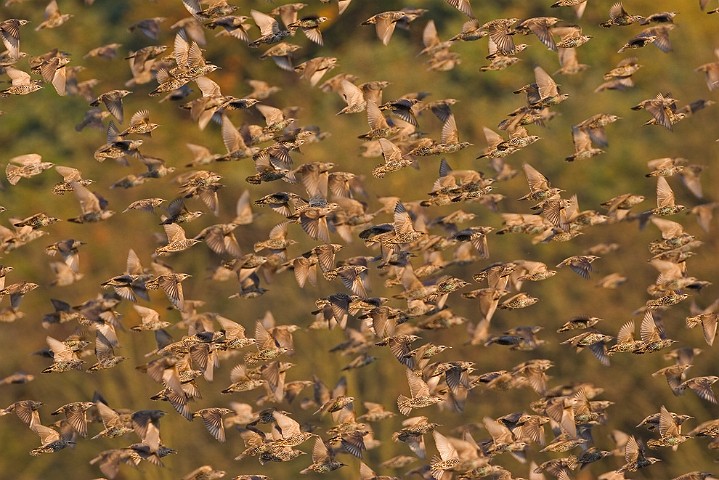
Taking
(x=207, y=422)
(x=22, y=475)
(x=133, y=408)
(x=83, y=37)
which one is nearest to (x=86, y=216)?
(x=207, y=422)

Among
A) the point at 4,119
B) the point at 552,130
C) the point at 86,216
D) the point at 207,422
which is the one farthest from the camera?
the point at 4,119

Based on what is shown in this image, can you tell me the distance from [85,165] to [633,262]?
447 inches

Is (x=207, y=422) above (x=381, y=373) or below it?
above

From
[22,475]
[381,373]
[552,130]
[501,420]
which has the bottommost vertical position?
[22,475]

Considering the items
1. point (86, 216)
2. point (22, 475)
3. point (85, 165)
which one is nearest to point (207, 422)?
point (86, 216)

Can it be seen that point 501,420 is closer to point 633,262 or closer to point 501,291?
point 501,291

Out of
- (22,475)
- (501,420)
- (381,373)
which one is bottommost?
(22,475)

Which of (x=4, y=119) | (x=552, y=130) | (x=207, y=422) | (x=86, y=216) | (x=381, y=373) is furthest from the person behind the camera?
(x=4, y=119)

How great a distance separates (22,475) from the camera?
34438 millimetres

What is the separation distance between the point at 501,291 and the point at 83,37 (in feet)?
62.8

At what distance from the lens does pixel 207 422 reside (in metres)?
24.4

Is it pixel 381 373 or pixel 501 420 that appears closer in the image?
pixel 501 420

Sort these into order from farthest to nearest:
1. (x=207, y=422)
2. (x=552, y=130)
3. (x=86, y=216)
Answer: (x=552, y=130) → (x=86, y=216) → (x=207, y=422)

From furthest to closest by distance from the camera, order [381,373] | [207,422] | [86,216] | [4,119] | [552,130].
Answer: [4,119] < [552,130] < [381,373] < [86,216] < [207,422]
